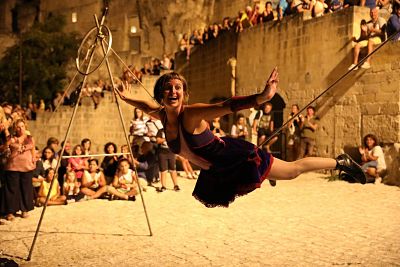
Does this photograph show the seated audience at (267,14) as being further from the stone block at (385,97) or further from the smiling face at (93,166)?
the smiling face at (93,166)

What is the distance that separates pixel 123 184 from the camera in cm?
814

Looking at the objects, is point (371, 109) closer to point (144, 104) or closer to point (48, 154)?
point (48, 154)

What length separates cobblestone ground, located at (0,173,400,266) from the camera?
459 centimetres

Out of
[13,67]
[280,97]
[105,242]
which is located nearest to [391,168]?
[280,97]

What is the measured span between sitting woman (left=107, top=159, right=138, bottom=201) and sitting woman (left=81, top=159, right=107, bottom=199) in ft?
0.59

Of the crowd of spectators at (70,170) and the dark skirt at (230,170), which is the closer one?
the dark skirt at (230,170)

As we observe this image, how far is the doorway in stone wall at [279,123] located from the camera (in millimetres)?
11852

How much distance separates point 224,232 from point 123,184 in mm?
2911

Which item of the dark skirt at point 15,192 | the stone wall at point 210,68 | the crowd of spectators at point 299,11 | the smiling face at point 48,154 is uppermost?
the crowd of spectators at point 299,11

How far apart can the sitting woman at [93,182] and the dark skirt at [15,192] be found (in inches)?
51.5

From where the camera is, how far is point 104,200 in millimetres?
8070

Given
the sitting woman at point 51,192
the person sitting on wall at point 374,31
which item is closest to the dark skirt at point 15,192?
the sitting woman at point 51,192

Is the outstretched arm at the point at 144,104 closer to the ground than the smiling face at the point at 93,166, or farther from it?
farther from it

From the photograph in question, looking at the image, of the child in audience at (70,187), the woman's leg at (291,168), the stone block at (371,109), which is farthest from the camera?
the stone block at (371,109)
